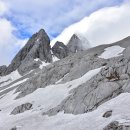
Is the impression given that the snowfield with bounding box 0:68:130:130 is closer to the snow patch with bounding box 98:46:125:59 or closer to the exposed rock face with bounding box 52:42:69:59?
the snow patch with bounding box 98:46:125:59

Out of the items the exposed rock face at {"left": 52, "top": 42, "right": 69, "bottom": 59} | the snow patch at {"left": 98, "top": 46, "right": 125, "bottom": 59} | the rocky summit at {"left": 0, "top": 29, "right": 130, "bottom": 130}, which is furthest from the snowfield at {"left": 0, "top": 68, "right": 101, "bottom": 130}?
the exposed rock face at {"left": 52, "top": 42, "right": 69, "bottom": 59}

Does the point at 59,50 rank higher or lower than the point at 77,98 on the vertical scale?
higher

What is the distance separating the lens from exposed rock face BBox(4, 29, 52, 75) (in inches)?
6340

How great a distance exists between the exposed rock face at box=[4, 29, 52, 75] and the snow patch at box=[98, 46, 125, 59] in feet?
237

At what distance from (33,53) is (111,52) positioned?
90080mm

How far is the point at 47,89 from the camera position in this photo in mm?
68312

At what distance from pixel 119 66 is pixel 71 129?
15.6 metres

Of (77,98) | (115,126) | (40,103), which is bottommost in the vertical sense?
(115,126)

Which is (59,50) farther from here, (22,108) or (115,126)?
(115,126)

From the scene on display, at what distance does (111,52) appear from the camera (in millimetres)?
81562

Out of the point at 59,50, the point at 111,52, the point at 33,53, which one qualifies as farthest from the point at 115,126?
the point at 59,50

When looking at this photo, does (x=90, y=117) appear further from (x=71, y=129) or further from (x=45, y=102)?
(x=45, y=102)

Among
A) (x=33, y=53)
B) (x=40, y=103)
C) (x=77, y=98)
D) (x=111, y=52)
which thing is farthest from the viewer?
(x=33, y=53)

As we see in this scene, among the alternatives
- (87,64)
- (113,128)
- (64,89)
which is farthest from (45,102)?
(113,128)
